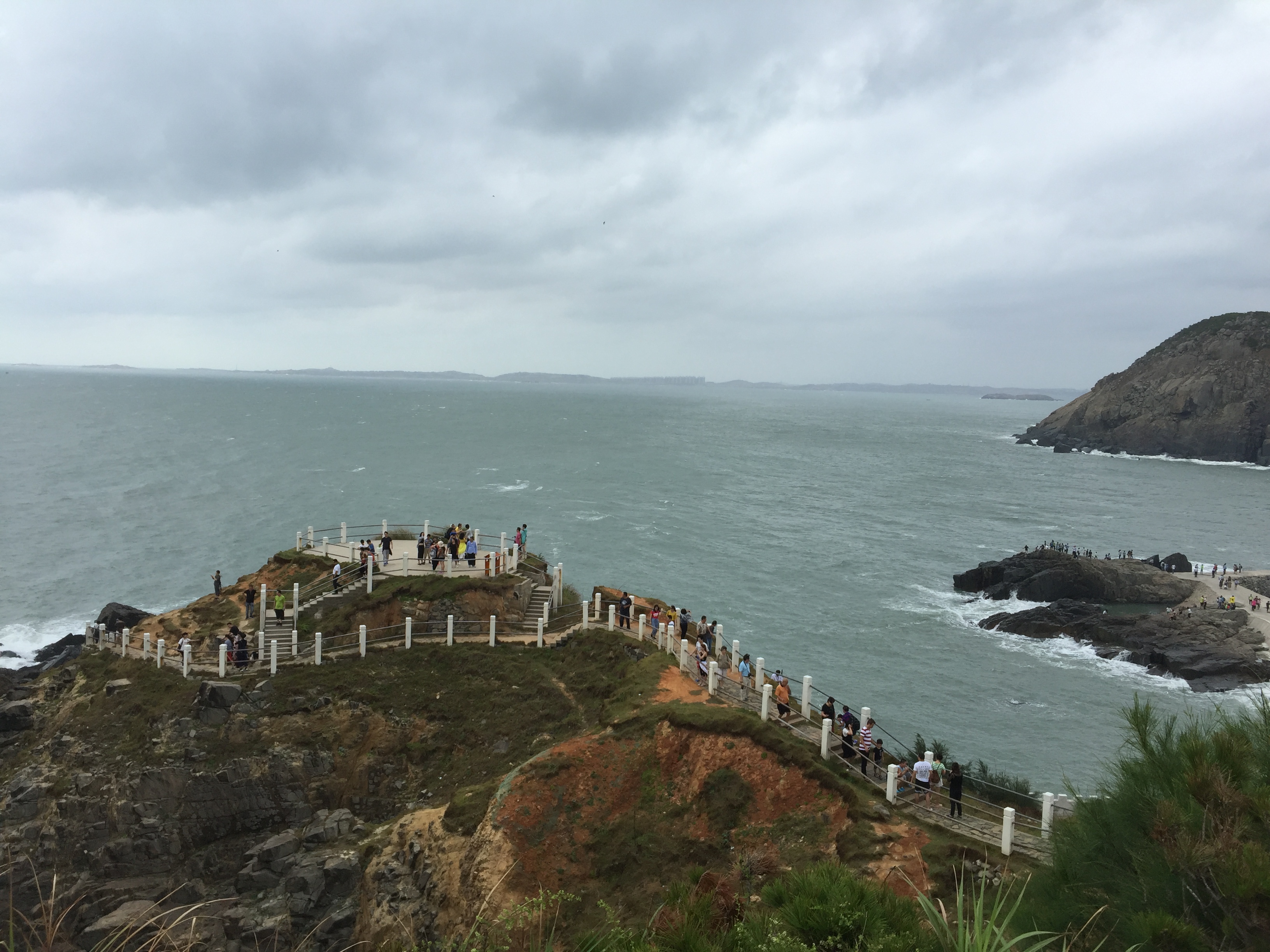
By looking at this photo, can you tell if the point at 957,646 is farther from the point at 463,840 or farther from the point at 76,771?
the point at 76,771

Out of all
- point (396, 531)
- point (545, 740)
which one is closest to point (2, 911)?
point (545, 740)

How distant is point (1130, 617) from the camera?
183ft

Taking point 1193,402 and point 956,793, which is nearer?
point 956,793

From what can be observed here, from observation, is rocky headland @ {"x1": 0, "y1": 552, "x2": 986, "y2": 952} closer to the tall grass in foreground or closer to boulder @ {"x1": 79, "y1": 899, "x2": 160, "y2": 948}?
boulder @ {"x1": 79, "y1": 899, "x2": 160, "y2": 948}

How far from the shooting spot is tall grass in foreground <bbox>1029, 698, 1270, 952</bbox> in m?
8.16

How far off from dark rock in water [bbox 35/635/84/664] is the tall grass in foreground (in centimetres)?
5014

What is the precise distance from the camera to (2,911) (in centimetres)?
2338

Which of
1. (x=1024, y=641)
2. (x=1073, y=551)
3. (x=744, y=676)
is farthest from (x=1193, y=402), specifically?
(x=744, y=676)

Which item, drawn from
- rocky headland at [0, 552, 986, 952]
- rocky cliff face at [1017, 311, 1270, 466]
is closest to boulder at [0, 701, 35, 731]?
rocky headland at [0, 552, 986, 952]

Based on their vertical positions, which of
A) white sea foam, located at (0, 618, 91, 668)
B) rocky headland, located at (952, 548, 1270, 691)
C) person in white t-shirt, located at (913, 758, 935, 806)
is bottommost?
white sea foam, located at (0, 618, 91, 668)

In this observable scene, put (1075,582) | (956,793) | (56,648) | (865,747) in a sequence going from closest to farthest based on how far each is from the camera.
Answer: (956,793)
(865,747)
(56,648)
(1075,582)

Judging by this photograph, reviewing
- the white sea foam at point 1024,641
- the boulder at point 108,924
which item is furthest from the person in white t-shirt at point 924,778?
the white sea foam at point 1024,641

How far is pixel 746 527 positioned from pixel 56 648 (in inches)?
2152

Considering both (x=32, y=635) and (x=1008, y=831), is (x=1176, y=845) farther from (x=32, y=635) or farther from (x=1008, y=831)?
(x=32, y=635)
